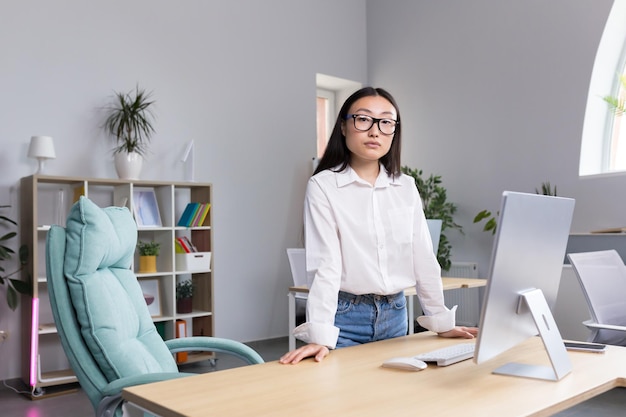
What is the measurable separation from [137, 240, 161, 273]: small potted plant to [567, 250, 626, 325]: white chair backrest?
2.94 metres

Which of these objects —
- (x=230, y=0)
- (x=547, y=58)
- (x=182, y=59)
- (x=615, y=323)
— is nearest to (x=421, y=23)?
(x=547, y=58)

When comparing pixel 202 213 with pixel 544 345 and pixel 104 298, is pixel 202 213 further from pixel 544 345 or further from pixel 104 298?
pixel 544 345

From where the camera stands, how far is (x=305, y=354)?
1624 millimetres

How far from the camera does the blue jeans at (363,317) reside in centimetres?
187

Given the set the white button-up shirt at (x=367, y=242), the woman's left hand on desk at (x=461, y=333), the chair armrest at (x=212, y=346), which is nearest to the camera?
the white button-up shirt at (x=367, y=242)

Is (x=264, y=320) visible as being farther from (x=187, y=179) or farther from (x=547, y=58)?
(x=547, y=58)

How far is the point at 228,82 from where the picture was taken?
18.4 ft

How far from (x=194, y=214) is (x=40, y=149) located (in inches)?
48.7

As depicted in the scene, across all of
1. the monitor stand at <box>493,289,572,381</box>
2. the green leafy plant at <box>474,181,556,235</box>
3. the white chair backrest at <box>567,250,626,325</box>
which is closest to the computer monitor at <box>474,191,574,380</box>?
the monitor stand at <box>493,289,572,381</box>

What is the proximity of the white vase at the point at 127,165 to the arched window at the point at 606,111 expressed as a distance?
11.9 ft

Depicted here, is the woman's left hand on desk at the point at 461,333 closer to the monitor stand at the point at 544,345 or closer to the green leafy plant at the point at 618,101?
the monitor stand at the point at 544,345

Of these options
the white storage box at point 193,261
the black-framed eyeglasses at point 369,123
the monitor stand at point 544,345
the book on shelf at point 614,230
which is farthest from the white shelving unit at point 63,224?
the monitor stand at point 544,345

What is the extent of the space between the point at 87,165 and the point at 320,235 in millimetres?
3393

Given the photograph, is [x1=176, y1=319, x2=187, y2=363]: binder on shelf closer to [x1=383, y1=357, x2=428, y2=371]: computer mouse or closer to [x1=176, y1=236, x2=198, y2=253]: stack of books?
[x1=176, y1=236, x2=198, y2=253]: stack of books
